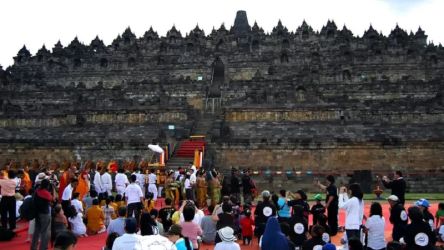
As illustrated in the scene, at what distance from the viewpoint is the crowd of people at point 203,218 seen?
7328 mm

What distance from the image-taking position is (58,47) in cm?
5531

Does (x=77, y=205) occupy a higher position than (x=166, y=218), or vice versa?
(x=77, y=205)

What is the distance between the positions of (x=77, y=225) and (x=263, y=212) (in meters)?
5.23

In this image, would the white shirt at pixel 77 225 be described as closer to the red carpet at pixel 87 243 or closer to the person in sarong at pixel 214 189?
the red carpet at pixel 87 243

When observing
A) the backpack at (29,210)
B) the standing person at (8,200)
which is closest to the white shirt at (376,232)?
the backpack at (29,210)

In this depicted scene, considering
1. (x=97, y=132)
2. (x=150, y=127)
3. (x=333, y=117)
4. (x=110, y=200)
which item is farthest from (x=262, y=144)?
(x=110, y=200)

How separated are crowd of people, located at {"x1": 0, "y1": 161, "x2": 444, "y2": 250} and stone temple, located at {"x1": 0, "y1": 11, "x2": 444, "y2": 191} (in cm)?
1069

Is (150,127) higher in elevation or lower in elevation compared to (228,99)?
lower

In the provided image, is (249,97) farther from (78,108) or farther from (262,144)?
(78,108)

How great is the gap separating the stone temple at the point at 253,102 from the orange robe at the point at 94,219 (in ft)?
37.4

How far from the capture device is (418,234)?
313 inches

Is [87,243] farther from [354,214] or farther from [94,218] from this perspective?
[354,214]

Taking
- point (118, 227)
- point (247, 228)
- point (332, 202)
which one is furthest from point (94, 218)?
point (332, 202)

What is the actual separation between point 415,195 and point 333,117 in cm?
868
